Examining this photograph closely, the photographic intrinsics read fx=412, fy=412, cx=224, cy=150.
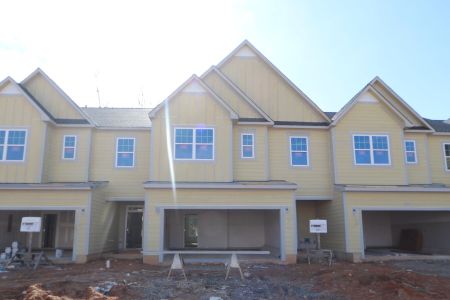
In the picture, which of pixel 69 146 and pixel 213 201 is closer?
pixel 213 201

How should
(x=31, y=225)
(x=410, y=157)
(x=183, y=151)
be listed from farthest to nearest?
1. (x=410, y=157)
2. (x=183, y=151)
3. (x=31, y=225)

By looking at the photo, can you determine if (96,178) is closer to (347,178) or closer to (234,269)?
(234,269)

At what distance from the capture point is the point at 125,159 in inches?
863

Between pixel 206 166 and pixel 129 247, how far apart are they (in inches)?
285

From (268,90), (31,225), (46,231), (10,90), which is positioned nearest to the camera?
(31,225)

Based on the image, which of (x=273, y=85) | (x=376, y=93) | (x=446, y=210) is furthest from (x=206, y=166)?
(x=446, y=210)

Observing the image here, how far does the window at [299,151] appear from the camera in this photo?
21969 millimetres

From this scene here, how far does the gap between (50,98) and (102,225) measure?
743 centimetres

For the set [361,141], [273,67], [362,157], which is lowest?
[362,157]

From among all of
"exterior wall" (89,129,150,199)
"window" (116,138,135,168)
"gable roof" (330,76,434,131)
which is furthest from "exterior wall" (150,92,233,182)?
"gable roof" (330,76,434,131)

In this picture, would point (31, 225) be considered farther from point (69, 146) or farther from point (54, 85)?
point (54, 85)

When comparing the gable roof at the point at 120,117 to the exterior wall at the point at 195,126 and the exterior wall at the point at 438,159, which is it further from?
the exterior wall at the point at 438,159

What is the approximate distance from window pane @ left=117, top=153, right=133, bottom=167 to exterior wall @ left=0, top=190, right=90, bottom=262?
140 inches

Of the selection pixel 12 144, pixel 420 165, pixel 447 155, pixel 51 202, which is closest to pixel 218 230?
pixel 51 202
